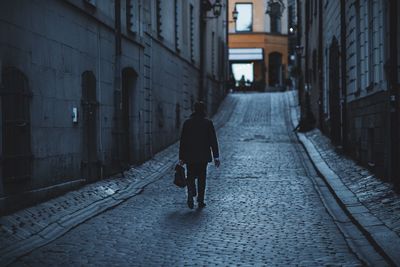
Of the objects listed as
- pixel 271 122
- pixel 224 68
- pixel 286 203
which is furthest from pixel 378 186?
pixel 224 68

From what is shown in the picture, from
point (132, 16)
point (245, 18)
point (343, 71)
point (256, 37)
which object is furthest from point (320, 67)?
point (245, 18)

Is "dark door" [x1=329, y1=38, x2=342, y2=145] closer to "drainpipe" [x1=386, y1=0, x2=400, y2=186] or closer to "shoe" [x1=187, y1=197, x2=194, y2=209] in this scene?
"drainpipe" [x1=386, y1=0, x2=400, y2=186]

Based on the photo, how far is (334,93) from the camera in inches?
830

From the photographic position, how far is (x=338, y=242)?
782 centimetres

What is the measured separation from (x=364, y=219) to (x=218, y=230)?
79.0 inches

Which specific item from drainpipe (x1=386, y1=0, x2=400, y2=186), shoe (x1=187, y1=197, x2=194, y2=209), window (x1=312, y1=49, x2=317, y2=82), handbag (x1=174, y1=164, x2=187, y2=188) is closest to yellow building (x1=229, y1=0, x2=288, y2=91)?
window (x1=312, y1=49, x2=317, y2=82)

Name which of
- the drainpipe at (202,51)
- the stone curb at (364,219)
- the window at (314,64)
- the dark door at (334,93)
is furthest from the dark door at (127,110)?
the drainpipe at (202,51)

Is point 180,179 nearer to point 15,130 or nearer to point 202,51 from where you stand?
point 15,130

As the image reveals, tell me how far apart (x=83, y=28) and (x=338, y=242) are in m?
6.94

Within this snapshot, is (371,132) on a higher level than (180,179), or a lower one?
higher

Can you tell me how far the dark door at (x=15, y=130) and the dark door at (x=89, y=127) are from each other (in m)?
2.90

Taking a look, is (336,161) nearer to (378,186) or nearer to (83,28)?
(378,186)

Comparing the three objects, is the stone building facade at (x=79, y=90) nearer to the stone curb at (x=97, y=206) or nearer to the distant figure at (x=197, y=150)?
the stone curb at (x=97, y=206)

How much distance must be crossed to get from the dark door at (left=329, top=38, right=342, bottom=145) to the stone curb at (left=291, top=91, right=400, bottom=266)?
381cm
